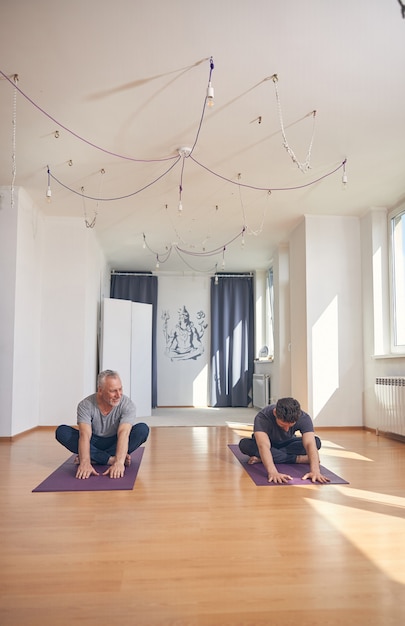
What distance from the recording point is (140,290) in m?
9.84

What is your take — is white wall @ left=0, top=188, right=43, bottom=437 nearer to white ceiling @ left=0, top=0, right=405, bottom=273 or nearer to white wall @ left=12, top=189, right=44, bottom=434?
white wall @ left=12, top=189, right=44, bottom=434

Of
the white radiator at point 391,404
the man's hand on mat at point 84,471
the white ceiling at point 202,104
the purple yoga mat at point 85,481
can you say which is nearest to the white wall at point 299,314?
the white ceiling at point 202,104

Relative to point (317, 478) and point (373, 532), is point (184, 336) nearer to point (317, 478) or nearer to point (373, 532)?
point (317, 478)

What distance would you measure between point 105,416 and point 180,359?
646 centimetres

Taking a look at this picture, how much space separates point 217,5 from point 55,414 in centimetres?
489

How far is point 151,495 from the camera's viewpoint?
9.59ft

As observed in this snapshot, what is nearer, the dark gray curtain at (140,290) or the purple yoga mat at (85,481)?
the purple yoga mat at (85,481)

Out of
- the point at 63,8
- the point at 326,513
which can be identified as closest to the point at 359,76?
the point at 63,8

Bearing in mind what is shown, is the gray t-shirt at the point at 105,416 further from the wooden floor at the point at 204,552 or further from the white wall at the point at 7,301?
the white wall at the point at 7,301

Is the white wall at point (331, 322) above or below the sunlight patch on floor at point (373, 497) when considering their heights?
above

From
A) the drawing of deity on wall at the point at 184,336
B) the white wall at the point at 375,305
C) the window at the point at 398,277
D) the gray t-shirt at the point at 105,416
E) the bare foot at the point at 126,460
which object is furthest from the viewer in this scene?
the drawing of deity on wall at the point at 184,336

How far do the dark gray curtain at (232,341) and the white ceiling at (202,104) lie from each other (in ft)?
12.3

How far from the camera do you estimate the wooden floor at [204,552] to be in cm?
151

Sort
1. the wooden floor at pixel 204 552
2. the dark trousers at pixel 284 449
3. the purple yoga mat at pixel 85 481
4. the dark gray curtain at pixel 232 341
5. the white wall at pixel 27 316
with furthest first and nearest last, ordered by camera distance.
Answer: the dark gray curtain at pixel 232 341 → the white wall at pixel 27 316 → the dark trousers at pixel 284 449 → the purple yoga mat at pixel 85 481 → the wooden floor at pixel 204 552
